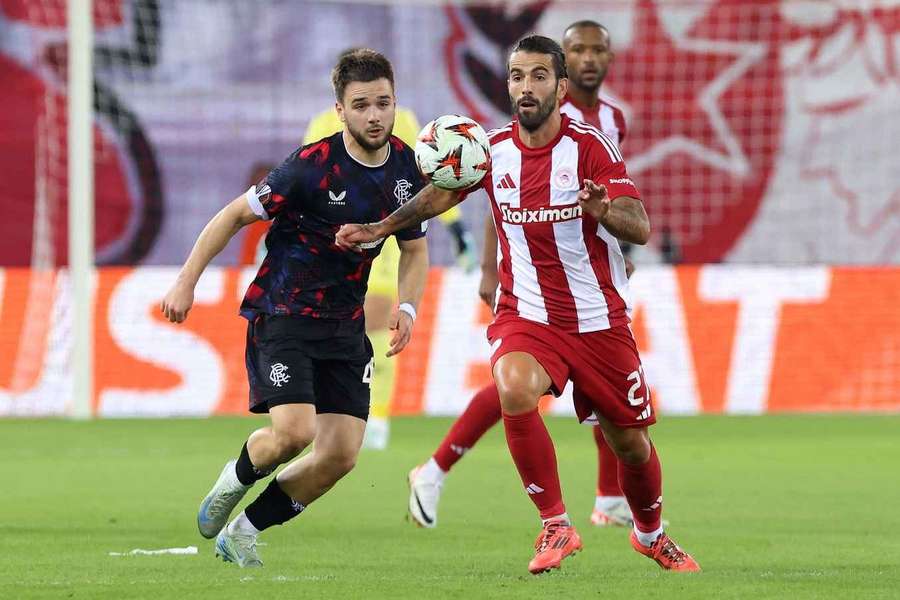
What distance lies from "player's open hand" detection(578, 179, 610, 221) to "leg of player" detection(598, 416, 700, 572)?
871 millimetres

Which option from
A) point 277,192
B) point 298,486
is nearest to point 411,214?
point 277,192

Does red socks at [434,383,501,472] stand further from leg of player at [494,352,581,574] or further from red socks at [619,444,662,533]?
leg of player at [494,352,581,574]

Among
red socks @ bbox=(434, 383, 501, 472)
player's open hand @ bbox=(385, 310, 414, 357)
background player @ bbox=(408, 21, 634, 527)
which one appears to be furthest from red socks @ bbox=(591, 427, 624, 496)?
player's open hand @ bbox=(385, 310, 414, 357)

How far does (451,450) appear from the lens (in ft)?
26.9

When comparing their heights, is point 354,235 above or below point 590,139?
below

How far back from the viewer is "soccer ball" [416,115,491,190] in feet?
20.3

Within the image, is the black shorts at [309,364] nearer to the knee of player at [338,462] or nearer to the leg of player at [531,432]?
the knee of player at [338,462]

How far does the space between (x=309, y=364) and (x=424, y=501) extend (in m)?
1.64

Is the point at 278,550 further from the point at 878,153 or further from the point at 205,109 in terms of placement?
the point at 878,153

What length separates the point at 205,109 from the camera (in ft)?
71.8

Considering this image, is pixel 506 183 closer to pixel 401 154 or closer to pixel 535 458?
pixel 401 154

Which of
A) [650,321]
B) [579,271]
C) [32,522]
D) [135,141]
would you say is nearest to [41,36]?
[135,141]

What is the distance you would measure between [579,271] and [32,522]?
304cm

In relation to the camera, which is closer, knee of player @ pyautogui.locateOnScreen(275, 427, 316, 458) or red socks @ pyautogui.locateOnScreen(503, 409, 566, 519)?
red socks @ pyautogui.locateOnScreen(503, 409, 566, 519)
